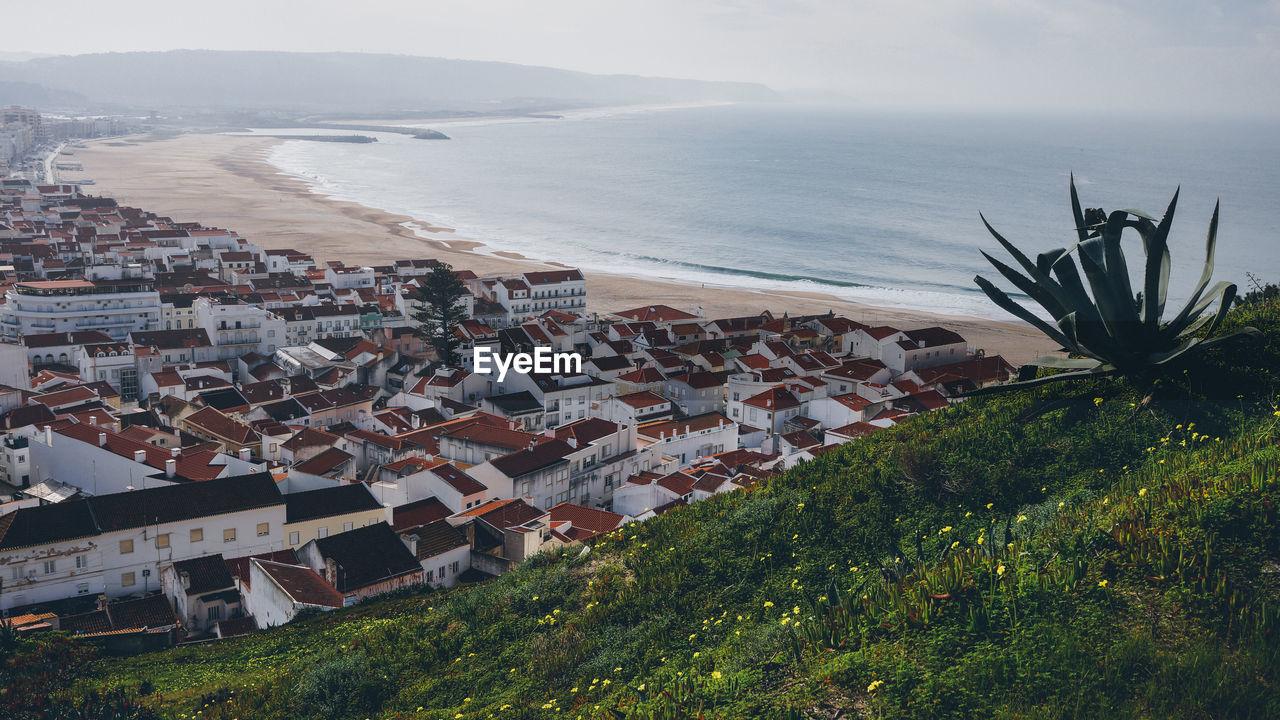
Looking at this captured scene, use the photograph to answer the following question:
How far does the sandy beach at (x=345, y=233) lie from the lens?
63938 millimetres

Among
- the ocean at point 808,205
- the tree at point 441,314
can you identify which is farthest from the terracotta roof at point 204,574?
the ocean at point 808,205

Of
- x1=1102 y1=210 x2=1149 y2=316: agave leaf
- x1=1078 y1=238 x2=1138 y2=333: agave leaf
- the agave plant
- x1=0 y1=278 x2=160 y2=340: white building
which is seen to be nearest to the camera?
the agave plant

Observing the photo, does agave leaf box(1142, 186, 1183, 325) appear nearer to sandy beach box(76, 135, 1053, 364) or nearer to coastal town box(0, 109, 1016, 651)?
coastal town box(0, 109, 1016, 651)

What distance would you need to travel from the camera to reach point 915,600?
9.28 metres

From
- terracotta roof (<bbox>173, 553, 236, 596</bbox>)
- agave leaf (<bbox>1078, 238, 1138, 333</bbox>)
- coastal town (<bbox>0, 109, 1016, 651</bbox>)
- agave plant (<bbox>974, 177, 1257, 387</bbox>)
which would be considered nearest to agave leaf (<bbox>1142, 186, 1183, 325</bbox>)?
agave plant (<bbox>974, 177, 1257, 387</bbox>)

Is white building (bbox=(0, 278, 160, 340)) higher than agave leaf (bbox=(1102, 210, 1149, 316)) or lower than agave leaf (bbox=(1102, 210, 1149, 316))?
lower

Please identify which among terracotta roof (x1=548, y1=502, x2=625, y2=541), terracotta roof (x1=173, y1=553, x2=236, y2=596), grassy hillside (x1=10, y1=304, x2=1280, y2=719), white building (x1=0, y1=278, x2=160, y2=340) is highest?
grassy hillside (x1=10, y1=304, x2=1280, y2=719)

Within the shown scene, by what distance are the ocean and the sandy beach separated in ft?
13.7

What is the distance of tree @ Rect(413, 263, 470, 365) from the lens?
48.6 m

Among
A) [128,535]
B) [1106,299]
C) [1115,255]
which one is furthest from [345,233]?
[1106,299]

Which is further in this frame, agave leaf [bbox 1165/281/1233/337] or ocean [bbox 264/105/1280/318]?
ocean [bbox 264/105/1280/318]

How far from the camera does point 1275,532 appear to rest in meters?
8.74

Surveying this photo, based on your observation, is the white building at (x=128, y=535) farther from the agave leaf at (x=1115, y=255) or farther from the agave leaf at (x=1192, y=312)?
the agave leaf at (x=1192, y=312)

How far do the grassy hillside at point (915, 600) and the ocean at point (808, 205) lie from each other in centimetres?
5663
